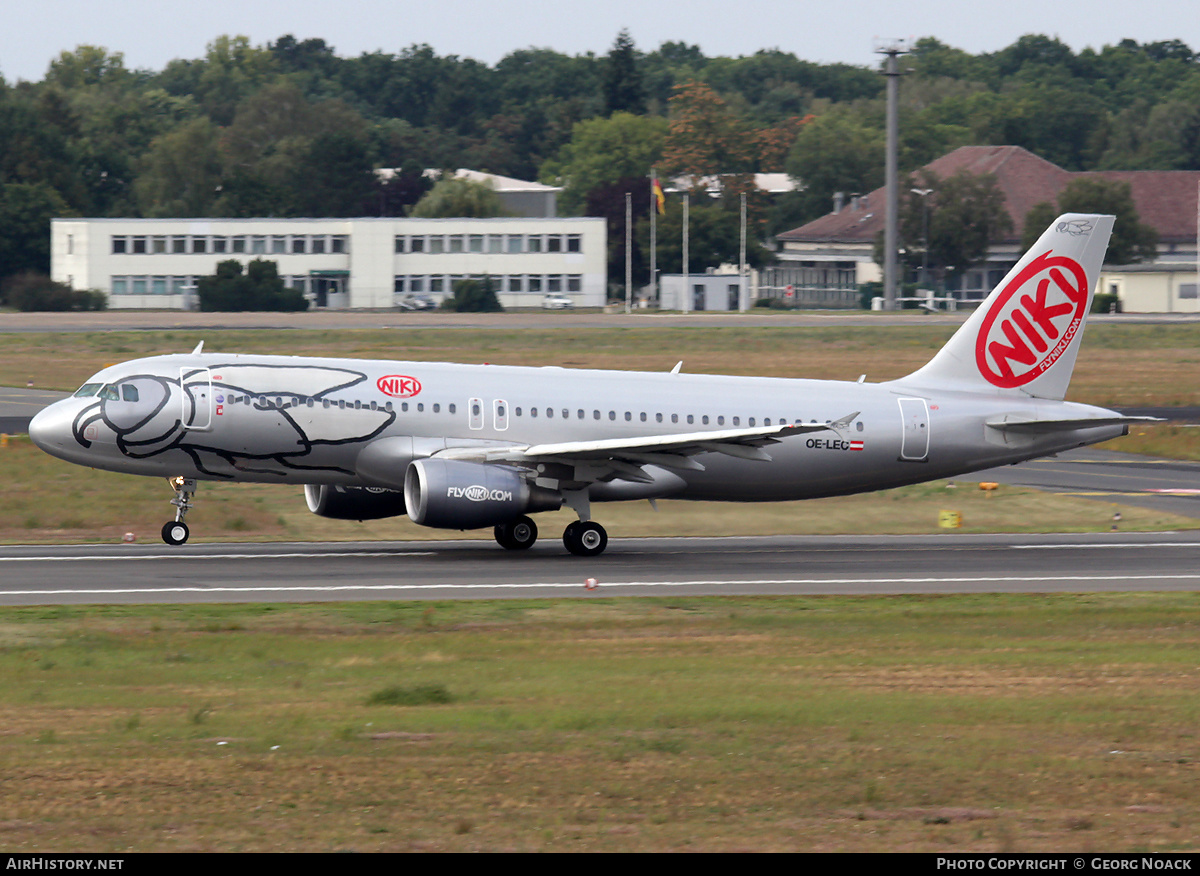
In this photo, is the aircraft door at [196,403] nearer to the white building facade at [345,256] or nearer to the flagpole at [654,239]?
the white building facade at [345,256]

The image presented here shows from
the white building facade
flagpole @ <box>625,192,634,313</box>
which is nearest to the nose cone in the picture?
the white building facade

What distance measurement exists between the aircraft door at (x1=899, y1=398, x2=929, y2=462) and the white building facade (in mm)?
108711

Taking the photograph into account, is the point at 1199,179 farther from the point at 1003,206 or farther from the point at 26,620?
the point at 26,620

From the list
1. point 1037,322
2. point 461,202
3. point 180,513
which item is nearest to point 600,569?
point 180,513

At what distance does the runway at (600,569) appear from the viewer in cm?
2903

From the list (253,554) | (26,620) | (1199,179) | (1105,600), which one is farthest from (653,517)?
(1199,179)

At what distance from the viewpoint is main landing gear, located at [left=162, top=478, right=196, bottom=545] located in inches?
1347

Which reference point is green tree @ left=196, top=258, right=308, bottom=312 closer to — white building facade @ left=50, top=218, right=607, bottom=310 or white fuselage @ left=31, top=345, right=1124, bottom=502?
white building facade @ left=50, top=218, right=607, bottom=310

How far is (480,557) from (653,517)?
24.1 feet

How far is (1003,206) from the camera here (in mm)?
155875

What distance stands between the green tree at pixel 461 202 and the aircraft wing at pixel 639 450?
5215 inches

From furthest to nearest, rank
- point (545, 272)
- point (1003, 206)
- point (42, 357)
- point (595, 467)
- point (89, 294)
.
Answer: point (1003, 206) < point (545, 272) < point (89, 294) < point (42, 357) < point (595, 467)

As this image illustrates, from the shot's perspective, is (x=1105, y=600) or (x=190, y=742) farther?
(x=1105, y=600)

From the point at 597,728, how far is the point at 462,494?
15.2 meters
